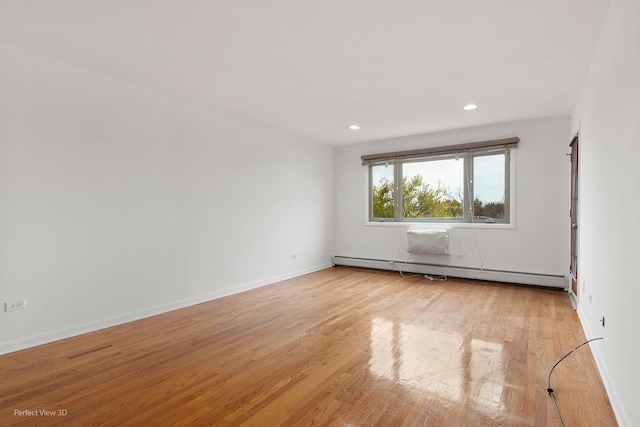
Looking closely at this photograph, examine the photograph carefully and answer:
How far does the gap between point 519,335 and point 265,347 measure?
7.38 ft

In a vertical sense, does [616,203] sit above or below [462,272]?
above

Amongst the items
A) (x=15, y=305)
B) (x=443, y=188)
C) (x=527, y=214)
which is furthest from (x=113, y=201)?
(x=527, y=214)

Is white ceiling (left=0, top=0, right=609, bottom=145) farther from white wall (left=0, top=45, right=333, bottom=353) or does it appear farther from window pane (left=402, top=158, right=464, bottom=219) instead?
window pane (left=402, top=158, right=464, bottom=219)

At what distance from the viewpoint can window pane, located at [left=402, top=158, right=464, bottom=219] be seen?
553 centimetres

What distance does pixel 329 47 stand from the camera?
270cm

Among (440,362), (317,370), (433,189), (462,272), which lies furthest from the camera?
(433,189)

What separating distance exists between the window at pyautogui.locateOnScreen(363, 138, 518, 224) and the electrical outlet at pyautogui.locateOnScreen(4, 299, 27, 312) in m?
5.05

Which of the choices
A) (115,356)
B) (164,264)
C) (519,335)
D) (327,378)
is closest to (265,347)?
(327,378)

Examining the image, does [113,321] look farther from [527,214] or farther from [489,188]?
[527,214]

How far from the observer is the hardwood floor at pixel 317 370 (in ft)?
5.99

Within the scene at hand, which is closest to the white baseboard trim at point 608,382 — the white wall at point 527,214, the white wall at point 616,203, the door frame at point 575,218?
the white wall at point 616,203

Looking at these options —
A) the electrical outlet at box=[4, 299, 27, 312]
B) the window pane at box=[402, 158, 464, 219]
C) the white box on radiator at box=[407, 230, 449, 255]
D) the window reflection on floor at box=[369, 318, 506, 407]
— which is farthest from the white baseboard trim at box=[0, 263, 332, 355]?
the window pane at box=[402, 158, 464, 219]

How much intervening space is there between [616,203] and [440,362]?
1.52 metres

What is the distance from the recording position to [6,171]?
8.64 feet
